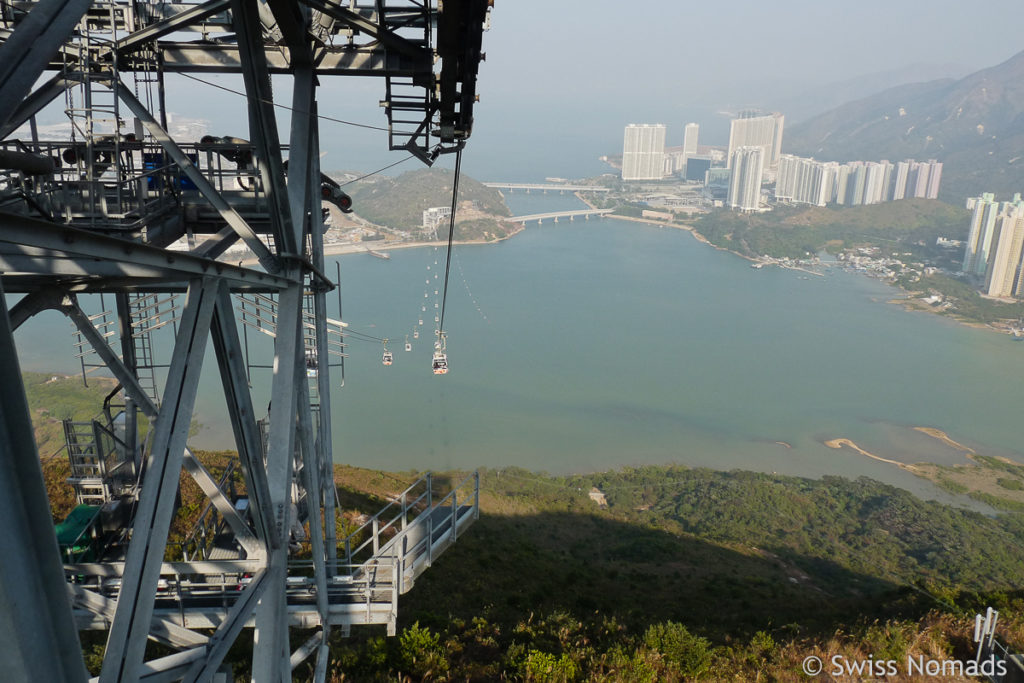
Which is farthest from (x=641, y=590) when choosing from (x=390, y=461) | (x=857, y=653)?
(x=390, y=461)

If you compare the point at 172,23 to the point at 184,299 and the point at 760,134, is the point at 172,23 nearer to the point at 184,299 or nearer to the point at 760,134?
the point at 184,299

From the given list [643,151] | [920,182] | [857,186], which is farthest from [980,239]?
[643,151]

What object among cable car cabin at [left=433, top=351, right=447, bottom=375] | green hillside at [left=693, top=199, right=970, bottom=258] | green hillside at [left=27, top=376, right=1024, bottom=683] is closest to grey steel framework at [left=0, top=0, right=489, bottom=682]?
green hillside at [left=27, top=376, right=1024, bottom=683]

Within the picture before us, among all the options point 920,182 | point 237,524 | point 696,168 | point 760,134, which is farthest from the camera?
point 760,134

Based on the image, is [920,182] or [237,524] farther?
[920,182]

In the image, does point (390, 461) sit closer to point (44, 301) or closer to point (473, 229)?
point (44, 301)

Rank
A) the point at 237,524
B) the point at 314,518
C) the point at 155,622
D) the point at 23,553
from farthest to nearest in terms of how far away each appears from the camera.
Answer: the point at 314,518
the point at 155,622
the point at 237,524
the point at 23,553

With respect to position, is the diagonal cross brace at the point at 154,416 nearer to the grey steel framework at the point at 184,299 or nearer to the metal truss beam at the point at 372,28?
the grey steel framework at the point at 184,299
